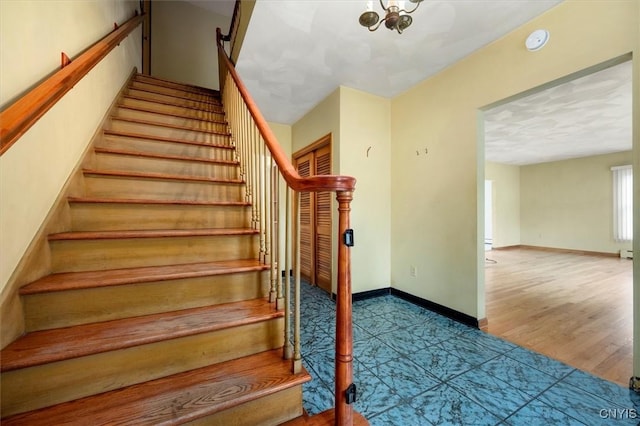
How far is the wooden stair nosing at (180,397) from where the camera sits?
0.83m

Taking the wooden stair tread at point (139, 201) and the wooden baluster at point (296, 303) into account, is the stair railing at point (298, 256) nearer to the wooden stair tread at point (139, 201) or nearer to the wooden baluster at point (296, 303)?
the wooden baluster at point (296, 303)

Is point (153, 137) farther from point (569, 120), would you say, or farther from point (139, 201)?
point (569, 120)

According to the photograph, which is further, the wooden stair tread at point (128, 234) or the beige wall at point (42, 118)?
the wooden stair tread at point (128, 234)

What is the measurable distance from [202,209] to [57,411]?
1.09m

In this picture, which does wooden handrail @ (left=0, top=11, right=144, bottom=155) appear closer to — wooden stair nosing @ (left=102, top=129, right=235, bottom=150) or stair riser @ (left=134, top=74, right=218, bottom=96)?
wooden stair nosing @ (left=102, top=129, right=235, bottom=150)

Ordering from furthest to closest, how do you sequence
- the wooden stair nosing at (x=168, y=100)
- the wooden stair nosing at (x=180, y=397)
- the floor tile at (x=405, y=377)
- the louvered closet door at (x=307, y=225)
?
the louvered closet door at (x=307, y=225)
the wooden stair nosing at (x=168, y=100)
the floor tile at (x=405, y=377)
the wooden stair nosing at (x=180, y=397)

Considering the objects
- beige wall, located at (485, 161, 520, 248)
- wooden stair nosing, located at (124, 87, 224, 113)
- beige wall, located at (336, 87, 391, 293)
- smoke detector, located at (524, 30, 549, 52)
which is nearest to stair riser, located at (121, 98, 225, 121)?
wooden stair nosing, located at (124, 87, 224, 113)

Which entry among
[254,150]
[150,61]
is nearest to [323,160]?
[254,150]

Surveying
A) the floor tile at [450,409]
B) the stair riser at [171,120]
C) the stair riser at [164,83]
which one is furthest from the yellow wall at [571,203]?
the stair riser at [164,83]

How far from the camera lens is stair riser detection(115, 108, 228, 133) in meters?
2.28

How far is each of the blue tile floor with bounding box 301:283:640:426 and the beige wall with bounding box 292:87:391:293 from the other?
892 millimetres

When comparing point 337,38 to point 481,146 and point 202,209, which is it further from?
point 202,209

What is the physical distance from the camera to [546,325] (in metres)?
2.37

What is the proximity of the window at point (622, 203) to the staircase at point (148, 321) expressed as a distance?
Answer: 842cm
